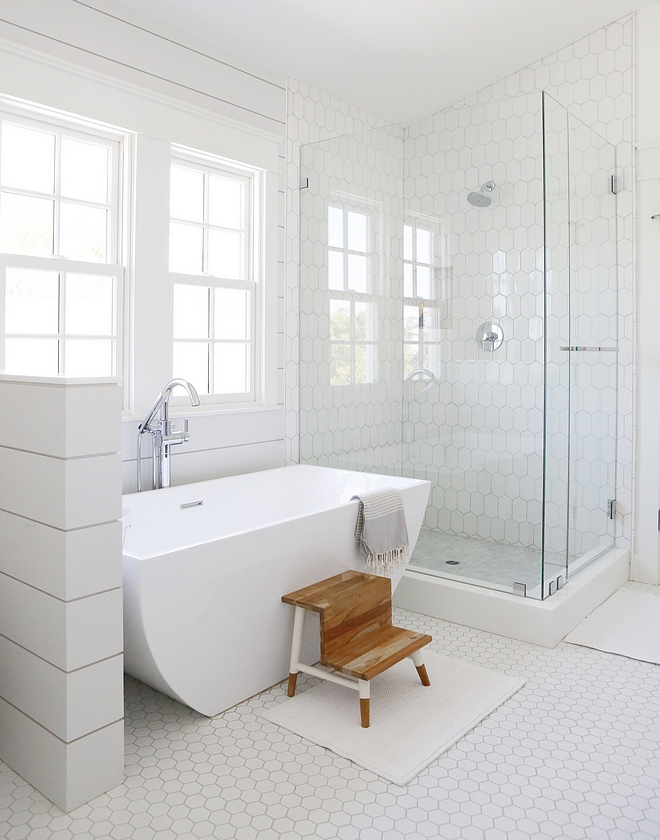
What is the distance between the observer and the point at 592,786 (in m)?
2.09

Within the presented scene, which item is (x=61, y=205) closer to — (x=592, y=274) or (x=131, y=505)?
(x=131, y=505)

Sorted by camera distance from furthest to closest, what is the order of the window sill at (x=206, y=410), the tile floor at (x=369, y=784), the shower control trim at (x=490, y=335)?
the shower control trim at (x=490, y=335), the window sill at (x=206, y=410), the tile floor at (x=369, y=784)

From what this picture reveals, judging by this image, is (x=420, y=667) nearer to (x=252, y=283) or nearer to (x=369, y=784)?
(x=369, y=784)

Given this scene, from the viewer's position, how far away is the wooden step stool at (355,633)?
2434mm

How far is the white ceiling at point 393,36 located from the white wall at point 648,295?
288 mm

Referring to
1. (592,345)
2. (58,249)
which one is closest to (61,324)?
(58,249)

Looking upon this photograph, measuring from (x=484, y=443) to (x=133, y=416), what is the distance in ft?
5.55

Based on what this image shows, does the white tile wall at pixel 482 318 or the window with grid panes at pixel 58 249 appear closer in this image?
the window with grid panes at pixel 58 249

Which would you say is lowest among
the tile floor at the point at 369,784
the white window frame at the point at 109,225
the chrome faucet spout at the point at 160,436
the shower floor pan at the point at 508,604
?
the tile floor at the point at 369,784

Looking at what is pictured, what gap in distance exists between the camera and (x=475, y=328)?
3420 mm

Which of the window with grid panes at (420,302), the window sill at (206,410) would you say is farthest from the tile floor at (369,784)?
the window with grid panes at (420,302)

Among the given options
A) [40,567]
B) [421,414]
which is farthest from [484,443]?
[40,567]

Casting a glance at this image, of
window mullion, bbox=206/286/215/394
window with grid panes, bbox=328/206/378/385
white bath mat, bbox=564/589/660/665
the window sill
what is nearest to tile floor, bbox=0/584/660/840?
white bath mat, bbox=564/589/660/665

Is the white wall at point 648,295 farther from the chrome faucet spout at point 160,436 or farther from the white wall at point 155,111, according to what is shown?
the chrome faucet spout at point 160,436
